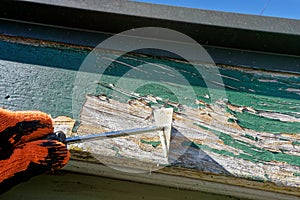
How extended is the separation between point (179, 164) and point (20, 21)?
801 millimetres

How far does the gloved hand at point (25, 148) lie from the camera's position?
469 mm

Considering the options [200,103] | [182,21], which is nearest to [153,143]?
[200,103]

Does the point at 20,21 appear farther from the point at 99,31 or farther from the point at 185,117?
the point at 185,117

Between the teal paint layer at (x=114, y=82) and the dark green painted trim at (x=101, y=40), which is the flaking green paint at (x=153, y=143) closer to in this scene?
the teal paint layer at (x=114, y=82)

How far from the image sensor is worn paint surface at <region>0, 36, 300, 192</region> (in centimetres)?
69

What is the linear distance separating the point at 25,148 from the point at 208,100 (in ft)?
1.65

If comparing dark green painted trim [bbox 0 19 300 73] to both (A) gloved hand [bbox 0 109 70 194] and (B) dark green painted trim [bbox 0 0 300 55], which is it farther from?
(A) gloved hand [bbox 0 109 70 194]

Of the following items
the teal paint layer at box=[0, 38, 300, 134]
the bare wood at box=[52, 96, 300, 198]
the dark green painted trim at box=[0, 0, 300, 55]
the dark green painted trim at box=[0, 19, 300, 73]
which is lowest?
the bare wood at box=[52, 96, 300, 198]

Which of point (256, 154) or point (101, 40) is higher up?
point (101, 40)

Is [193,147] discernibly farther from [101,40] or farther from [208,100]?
[101,40]

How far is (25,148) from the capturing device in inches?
19.1

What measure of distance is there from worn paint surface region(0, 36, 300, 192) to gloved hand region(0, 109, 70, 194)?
251mm

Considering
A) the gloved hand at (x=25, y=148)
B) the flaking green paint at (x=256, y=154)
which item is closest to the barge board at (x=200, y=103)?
the flaking green paint at (x=256, y=154)

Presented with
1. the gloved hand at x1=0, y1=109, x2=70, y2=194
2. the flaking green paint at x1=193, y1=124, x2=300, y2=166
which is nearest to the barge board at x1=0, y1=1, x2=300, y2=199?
the flaking green paint at x1=193, y1=124, x2=300, y2=166
